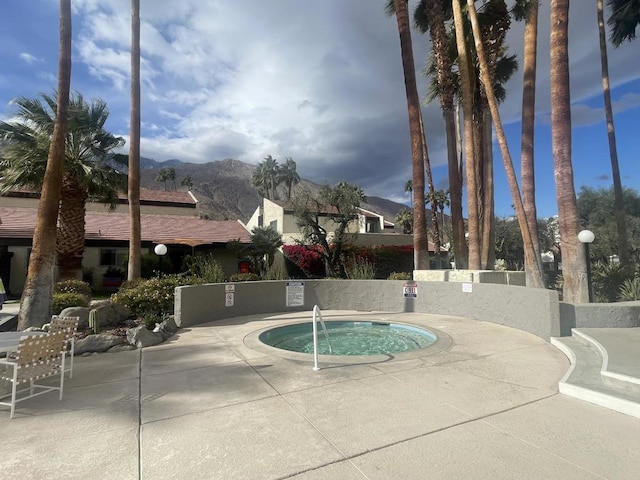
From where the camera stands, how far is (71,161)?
48.8 feet

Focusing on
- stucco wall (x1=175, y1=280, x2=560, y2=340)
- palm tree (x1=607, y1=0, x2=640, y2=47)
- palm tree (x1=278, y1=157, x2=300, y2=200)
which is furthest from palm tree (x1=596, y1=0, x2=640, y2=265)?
palm tree (x1=278, y1=157, x2=300, y2=200)

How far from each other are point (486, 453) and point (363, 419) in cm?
125

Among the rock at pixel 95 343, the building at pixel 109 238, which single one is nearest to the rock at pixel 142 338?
the rock at pixel 95 343

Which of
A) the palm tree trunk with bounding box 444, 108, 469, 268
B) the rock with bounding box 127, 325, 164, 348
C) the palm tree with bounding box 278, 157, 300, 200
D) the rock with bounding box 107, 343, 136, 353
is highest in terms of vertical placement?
the palm tree with bounding box 278, 157, 300, 200

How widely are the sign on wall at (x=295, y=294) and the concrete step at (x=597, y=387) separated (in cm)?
815

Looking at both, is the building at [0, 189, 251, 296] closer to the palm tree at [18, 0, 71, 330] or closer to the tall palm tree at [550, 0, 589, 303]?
the palm tree at [18, 0, 71, 330]

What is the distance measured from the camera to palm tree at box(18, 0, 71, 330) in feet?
29.0

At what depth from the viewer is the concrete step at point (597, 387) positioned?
391 centimetres

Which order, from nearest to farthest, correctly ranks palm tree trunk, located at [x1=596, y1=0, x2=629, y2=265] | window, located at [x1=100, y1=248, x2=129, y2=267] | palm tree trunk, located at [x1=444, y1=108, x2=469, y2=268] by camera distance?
palm tree trunk, located at [x1=444, y1=108, x2=469, y2=268], palm tree trunk, located at [x1=596, y1=0, x2=629, y2=265], window, located at [x1=100, y1=248, x2=129, y2=267]

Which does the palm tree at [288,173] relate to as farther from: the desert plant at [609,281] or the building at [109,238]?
the desert plant at [609,281]

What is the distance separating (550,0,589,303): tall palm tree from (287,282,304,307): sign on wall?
7827mm

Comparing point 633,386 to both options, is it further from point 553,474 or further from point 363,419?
point 363,419

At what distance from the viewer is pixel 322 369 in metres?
5.70

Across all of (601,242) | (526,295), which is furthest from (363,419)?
(601,242)
